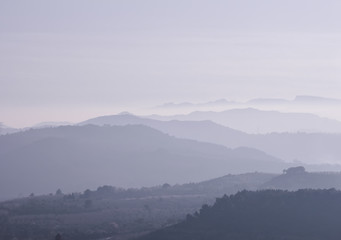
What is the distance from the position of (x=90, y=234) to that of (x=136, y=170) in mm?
103761

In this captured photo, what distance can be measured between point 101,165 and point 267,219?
111591 millimetres

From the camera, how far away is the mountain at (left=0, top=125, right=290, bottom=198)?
158250 mm

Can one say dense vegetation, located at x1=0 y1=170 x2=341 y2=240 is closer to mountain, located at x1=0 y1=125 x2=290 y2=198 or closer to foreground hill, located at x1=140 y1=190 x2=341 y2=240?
foreground hill, located at x1=140 y1=190 x2=341 y2=240

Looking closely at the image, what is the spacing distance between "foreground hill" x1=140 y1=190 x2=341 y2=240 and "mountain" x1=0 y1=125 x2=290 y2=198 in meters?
86.1

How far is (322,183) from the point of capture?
322 feet

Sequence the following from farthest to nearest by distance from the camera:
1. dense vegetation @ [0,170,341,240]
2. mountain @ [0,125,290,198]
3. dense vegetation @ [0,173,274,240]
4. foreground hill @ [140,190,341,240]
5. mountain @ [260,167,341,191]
Result: 1. mountain @ [0,125,290,198]
2. mountain @ [260,167,341,191]
3. dense vegetation @ [0,173,274,240]
4. dense vegetation @ [0,170,341,240]
5. foreground hill @ [140,190,341,240]

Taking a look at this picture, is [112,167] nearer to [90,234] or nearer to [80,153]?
[80,153]

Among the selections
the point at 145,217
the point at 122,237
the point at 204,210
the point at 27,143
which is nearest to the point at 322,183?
the point at 145,217

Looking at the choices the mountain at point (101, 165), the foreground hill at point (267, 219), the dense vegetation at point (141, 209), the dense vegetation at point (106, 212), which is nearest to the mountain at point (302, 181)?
the dense vegetation at point (141, 209)

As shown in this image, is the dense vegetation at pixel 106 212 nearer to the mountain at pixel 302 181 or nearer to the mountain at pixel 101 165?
the mountain at pixel 302 181

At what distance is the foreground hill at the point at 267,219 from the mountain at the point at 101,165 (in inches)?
3388

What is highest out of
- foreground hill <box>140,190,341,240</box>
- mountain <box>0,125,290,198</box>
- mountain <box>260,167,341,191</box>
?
mountain <box>0,125,290,198</box>

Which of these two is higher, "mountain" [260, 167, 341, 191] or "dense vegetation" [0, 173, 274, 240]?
"mountain" [260, 167, 341, 191]

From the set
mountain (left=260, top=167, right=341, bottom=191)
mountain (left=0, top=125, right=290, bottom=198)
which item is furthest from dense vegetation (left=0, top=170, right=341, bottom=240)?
mountain (left=0, top=125, right=290, bottom=198)
